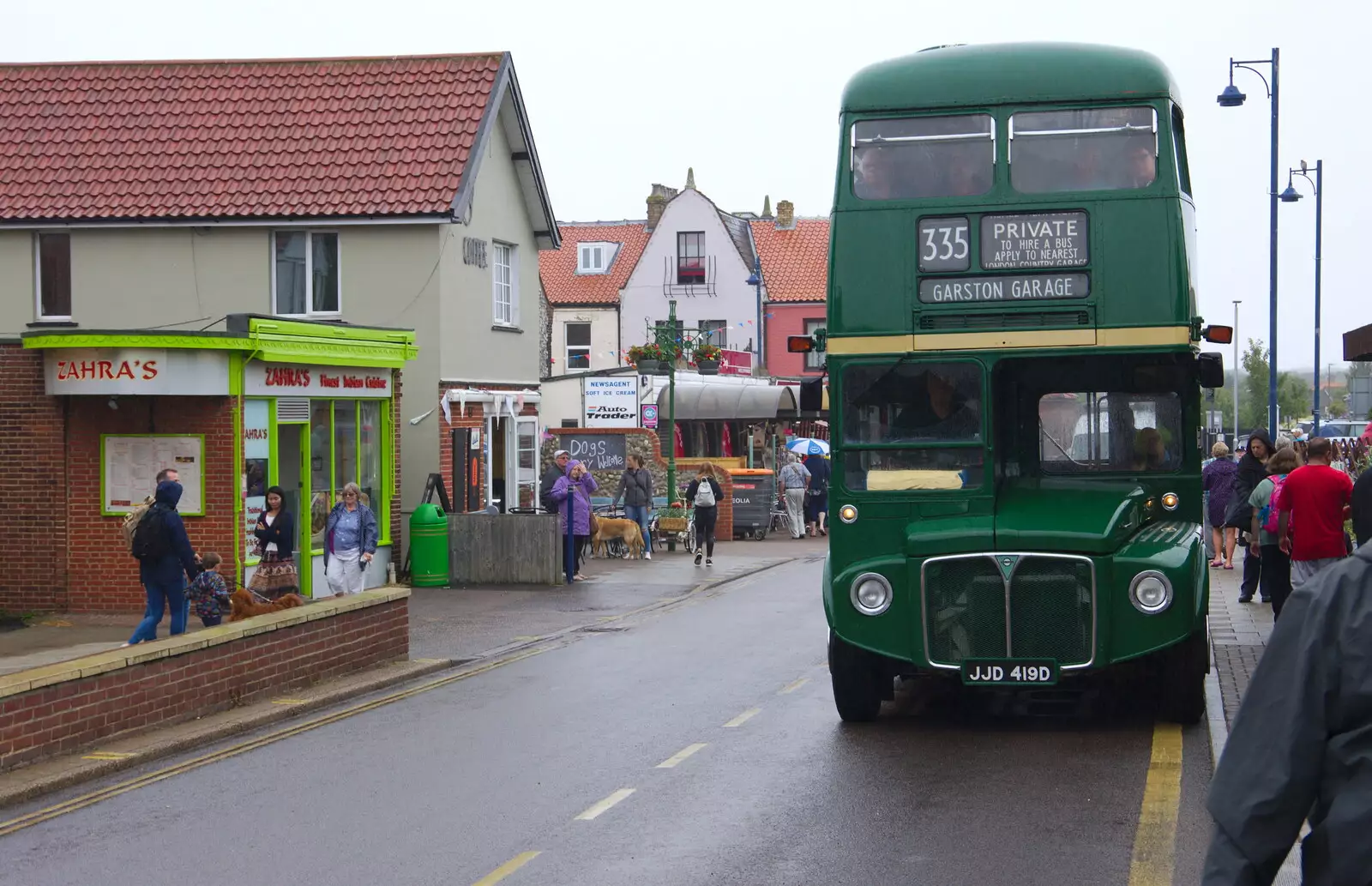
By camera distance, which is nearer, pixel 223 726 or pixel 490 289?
pixel 223 726

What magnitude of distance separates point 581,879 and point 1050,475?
6277 millimetres

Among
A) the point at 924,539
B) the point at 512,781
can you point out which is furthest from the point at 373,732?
the point at 924,539

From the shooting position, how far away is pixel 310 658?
14.1 meters

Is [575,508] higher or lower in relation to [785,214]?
lower

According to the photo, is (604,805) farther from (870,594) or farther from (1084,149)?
(1084,149)

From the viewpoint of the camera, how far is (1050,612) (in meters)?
11.1

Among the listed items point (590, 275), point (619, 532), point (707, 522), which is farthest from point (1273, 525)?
point (590, 275)

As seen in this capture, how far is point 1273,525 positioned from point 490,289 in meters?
15.8

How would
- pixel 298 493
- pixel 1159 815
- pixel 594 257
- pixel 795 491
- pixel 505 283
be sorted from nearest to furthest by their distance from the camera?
pixel 1159 815
pixel 298 493
pixel 505 283
pixel 795 491
pixel 594 257

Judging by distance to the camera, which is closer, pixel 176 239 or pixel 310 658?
pixel 310 658

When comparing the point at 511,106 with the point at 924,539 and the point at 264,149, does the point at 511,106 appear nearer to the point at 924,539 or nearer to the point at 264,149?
the point at 264,149

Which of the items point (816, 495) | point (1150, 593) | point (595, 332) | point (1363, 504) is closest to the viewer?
point (1363, 504)

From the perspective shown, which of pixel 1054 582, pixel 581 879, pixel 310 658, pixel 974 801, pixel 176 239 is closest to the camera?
pixel 581 879

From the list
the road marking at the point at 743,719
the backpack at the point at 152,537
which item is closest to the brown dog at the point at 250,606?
the backpack at the point at 152,537
